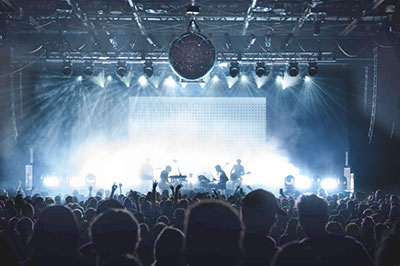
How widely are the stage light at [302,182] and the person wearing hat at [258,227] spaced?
51.3ft

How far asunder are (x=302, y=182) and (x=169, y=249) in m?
17.0

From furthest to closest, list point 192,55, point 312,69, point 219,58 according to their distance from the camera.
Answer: point 219,58 < point 312,69 < point 192,55

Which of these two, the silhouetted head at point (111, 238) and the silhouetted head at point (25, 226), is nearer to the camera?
the silhouetted head at point (111, 238)

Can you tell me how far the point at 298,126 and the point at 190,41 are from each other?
12942 millimetres

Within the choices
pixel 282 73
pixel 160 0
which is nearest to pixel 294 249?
pixel 160 0

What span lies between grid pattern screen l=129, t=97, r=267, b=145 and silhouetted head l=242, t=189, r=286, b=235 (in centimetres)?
1723

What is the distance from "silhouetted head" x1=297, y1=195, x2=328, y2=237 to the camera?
3.35 meters

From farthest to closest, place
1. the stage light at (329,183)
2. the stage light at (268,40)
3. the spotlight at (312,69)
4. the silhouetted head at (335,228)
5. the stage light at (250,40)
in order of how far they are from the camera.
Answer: the stage light at (329,183), the spotlight at (312,69), the stage light at (268,40), the stage light at (250,40), the silhouetted head at (335,228)

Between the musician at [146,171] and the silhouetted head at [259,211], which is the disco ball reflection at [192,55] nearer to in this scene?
the silhouetted head at [259,211]

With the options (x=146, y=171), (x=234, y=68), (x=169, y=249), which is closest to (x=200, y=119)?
(x=146, y=171)

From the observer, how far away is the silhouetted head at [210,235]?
241cm

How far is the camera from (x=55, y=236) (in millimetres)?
2807

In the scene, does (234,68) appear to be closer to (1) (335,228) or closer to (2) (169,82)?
(2) (169,82)

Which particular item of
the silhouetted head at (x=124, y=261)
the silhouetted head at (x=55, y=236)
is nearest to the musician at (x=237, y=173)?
the silhouetted head at (x=55, y=236)
